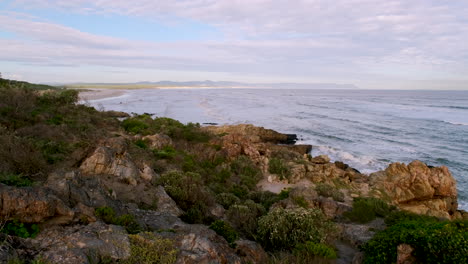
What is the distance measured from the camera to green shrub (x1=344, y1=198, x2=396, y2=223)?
11.8 meters

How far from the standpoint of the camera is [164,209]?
8938mm

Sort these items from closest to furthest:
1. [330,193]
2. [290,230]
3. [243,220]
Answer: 1. [290,230]
2. [243,220]
3. [330,193]

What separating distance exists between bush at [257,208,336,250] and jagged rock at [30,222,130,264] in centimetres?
374

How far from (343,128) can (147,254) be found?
135 feet

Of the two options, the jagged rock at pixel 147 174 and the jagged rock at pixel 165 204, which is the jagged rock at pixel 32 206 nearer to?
the jagged rock at pixel 165 204

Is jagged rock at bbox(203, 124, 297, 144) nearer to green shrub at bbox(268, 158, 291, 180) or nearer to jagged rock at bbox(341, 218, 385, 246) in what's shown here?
green shrub at bbox(268, 158, 291, 180)

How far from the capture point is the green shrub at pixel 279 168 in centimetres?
1888

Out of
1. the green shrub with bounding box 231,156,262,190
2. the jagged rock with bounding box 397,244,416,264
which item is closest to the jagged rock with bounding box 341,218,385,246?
the jagged rock with bounding box 397,244,416,264

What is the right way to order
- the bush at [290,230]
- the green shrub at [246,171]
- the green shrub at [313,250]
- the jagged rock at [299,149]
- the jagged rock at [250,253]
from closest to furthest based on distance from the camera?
the jagged rock at [250,253] < the green shrub at [313,250] < the bush at [290,230] < the green shrub at [246,171] < the jagged rock at [299,149]

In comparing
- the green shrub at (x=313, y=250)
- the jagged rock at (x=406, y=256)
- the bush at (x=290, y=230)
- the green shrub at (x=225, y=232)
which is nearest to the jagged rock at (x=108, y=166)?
the green shrub at (x=225, y=232)

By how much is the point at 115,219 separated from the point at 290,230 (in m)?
4.07

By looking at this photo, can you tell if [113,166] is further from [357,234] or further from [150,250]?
[357,234]

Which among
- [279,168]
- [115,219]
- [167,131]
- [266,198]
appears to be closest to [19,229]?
[115,219]

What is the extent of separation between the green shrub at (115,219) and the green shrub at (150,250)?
2.18ft
